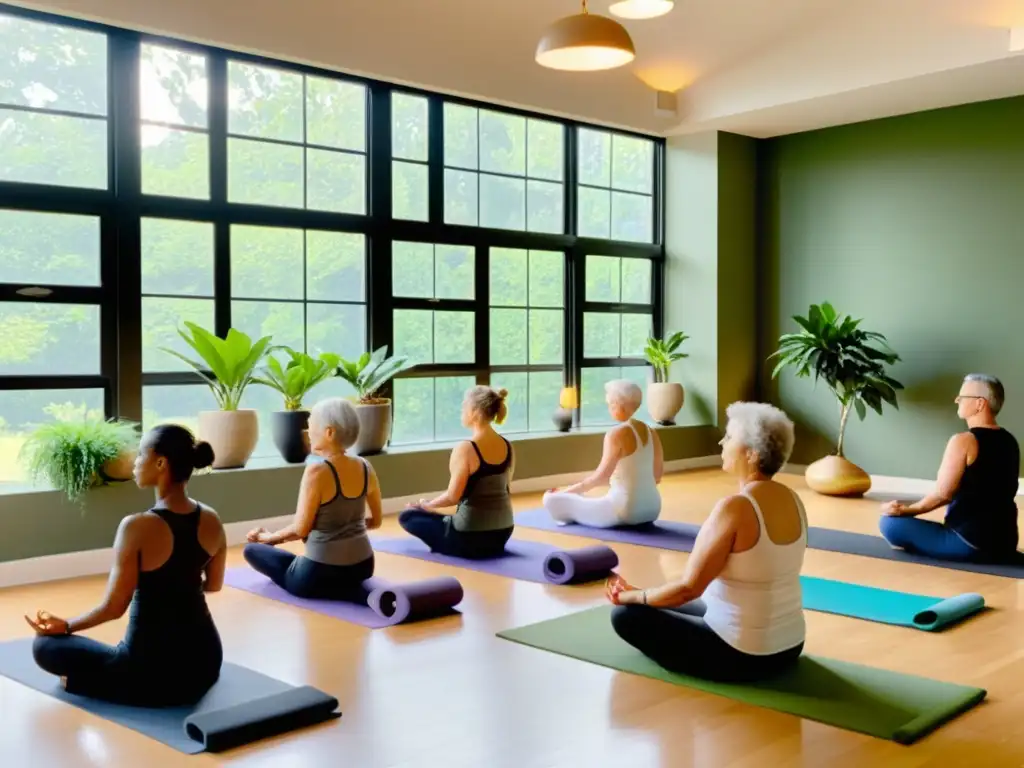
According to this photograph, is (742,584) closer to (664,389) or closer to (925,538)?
(925,538)

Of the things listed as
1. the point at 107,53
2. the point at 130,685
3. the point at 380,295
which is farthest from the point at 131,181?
the point at 130,685

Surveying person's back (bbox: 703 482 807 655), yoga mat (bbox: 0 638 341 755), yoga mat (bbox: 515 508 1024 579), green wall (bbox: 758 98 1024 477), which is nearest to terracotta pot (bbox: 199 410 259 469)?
yoga mat (bbox: 515 508 1024 579)

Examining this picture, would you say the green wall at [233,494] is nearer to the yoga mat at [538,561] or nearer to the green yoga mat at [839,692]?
the yoga mat at [538,561]

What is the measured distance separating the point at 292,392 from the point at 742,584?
3738 mm

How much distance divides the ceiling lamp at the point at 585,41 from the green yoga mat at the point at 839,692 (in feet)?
8.51

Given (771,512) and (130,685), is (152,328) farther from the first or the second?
(771,512)

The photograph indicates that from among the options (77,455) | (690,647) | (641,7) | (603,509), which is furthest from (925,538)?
(77,455)

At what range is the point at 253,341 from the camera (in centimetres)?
658

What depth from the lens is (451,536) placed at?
5.38m

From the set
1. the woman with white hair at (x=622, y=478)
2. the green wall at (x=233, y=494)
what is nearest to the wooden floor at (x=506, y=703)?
the green wall at (x=233, y=494)

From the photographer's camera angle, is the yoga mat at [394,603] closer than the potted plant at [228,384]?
Yes

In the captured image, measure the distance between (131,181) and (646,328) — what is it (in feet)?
15.8

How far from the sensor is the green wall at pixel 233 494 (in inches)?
202

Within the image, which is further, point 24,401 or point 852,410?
point 852,410
